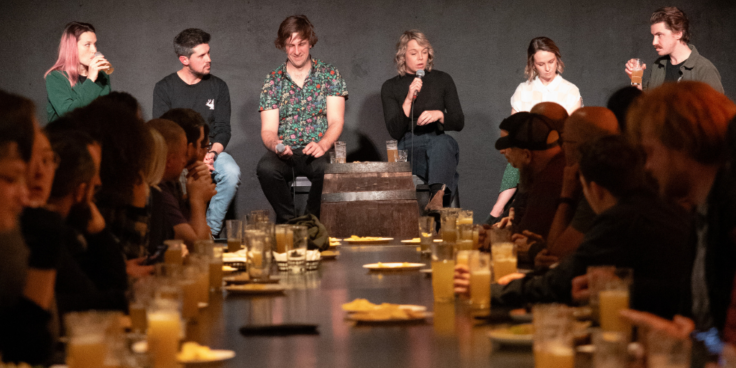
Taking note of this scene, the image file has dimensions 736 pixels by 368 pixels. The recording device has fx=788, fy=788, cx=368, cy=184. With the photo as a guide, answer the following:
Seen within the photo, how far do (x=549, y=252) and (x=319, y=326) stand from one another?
1.40 metres

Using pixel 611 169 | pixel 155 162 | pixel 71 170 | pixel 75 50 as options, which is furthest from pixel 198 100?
pixel 611 169

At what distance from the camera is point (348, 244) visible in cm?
384

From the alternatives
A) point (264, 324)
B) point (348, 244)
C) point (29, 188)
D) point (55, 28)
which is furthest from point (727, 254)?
point (55, 28)

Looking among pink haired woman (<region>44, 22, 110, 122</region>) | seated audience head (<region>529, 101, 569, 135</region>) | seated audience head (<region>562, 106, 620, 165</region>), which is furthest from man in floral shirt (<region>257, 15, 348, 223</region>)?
seated audience head (<region>562, 106, 620, 165</region>)

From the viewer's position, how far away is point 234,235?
325cm

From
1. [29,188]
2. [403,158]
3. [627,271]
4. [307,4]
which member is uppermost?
[307,4]

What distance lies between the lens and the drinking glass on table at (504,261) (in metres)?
2.34

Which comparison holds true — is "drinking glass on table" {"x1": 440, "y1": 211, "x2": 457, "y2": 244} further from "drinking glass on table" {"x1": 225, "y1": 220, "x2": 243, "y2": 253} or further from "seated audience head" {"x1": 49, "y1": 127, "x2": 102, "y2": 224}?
"seated audience head" {"x1": 49, "y1": 127, "x2": 102, "y2": 224}

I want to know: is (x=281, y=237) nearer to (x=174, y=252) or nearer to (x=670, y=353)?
(x=174, y=252)

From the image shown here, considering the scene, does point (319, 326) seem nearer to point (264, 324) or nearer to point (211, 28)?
point (264, 324)

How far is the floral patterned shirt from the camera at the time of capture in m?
6.18

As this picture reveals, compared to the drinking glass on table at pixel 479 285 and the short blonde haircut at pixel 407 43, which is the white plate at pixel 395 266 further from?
the short blonde haircut at pixel 407 43

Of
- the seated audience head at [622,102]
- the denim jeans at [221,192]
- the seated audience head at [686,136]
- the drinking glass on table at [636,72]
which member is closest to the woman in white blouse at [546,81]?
the drinking glass on table at [636,72]

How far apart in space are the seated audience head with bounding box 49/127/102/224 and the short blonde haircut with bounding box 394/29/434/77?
15.6 ft
